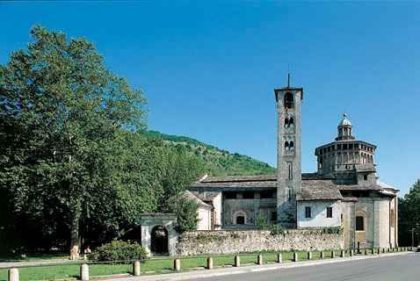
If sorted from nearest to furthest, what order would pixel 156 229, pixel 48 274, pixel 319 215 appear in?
1. pixel 48 274
2. pixel 156 229
3. pixel 319 215

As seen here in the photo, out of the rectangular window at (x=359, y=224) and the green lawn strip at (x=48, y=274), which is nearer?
the green lawn strip at (x=48, y=274)

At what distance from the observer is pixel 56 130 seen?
1549 inches

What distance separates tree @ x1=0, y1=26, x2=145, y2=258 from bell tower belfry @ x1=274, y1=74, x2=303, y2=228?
29.7m

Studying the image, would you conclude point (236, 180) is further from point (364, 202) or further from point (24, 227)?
point (24, 227)

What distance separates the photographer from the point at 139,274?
2511 centimetres

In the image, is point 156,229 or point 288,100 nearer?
point 156,229

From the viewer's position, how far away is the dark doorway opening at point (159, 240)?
51.0m

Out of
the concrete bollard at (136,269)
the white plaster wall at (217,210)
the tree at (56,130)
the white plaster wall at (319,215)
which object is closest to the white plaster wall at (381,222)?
the white plaster wall at (319,215)

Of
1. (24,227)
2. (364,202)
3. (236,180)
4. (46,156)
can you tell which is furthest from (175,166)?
(46,156)

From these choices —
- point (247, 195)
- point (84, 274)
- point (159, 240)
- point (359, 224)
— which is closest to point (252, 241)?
point (159, 240)

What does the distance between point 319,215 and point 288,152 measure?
9.28 m

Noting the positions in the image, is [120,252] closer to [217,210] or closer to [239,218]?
[217,210]

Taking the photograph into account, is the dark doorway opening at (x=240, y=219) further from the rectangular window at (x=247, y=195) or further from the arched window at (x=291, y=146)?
the arched window at (x=291, y=146)

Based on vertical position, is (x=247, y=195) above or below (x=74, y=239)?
above
